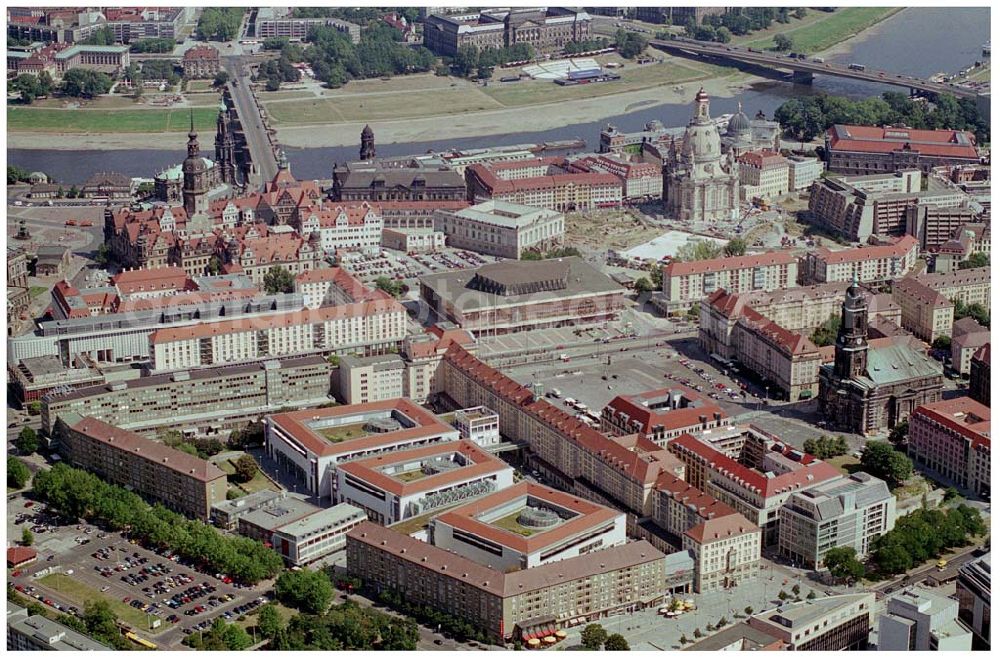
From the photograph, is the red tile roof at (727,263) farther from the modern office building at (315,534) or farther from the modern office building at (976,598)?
the modern office building at (976,598)

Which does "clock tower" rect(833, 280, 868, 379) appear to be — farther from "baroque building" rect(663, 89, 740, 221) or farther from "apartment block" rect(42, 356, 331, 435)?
"baroque building" rect(663, 89, 740, 221)

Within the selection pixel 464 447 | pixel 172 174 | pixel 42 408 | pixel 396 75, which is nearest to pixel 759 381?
pixel 464 447

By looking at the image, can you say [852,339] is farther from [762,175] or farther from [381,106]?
[381,106]

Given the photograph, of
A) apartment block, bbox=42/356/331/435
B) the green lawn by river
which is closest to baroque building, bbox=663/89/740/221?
apartment block, bbox=42/356/331/435

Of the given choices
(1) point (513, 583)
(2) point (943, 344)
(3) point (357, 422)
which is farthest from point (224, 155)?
(1) point (513, 583)

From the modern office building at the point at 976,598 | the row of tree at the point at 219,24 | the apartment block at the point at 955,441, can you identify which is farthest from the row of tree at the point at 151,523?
the row of tree at the point at 219,24

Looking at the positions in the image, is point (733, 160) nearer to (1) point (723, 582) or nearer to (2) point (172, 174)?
(2) point (172, 174)
